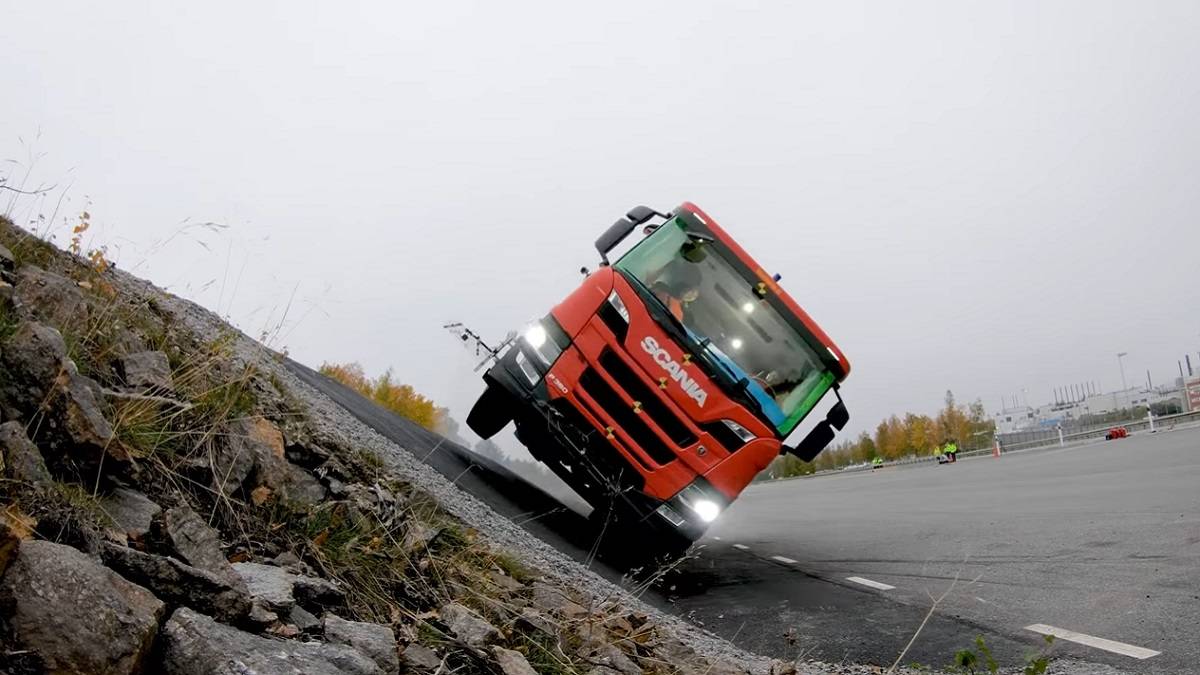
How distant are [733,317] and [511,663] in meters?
5.03

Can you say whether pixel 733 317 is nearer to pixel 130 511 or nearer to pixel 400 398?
pixel 130 511

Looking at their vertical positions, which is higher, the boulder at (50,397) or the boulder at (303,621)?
the boulder at (50,397)

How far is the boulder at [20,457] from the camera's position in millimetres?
1662

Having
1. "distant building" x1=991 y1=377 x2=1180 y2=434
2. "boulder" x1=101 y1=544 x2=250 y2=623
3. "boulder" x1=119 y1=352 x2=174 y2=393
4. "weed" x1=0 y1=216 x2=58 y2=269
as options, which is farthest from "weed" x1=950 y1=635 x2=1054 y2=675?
"distant building" x1=991 y1=377 x2=1180 y2=434

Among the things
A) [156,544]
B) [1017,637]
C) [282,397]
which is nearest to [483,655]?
[156,544]

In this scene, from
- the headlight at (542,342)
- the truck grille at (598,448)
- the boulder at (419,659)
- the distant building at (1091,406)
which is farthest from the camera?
the distant building at (1091,406)

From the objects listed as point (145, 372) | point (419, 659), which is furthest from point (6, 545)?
point (145, 372)

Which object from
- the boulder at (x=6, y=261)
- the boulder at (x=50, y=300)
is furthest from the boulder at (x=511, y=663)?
the boulder at (x=6, y=261)

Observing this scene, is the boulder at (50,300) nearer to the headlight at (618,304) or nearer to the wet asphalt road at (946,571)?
the wet asphalt road at (946,571)

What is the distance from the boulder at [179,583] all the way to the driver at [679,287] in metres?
5.23

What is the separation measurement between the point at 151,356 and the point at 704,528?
4.27 m

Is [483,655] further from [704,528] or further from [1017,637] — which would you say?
[704,528]

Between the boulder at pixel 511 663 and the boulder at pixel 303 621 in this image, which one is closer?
the boulder at pixel 303 621

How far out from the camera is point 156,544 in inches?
73.3
